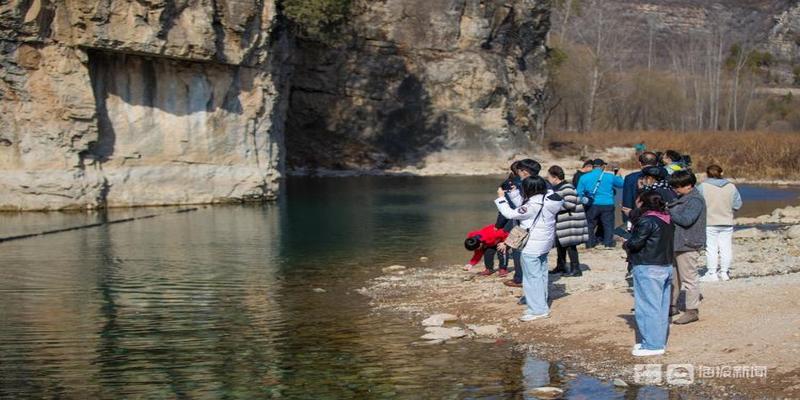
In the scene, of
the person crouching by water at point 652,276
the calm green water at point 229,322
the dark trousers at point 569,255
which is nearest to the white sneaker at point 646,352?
the person crouching by water at point 652,276

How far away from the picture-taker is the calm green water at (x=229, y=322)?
9.40 metres

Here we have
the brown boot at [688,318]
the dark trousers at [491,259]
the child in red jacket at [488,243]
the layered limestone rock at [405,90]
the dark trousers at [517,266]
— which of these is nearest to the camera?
the brown boot at [688,318]

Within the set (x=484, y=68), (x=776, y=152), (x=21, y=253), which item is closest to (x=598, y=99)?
(x=484, y=68)

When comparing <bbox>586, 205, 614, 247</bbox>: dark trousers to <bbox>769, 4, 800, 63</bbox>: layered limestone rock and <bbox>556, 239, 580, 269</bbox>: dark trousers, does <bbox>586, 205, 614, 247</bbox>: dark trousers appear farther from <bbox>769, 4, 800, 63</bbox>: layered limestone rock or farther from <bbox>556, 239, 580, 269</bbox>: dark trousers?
<bbox>769, 4, 800, 63</bbox>: layered limestone rock

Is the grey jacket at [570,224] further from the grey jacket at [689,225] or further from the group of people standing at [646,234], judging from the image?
the grey jacket at [689,225]

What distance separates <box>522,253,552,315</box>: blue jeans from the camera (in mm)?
11539

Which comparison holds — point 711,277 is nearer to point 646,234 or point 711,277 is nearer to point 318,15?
point 646,234

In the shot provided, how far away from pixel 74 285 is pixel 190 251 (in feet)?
14.8

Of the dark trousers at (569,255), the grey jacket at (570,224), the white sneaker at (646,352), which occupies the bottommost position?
the white sneaker at (646,352)

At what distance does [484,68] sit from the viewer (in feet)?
189

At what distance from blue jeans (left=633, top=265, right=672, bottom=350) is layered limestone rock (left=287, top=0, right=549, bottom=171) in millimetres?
44048
